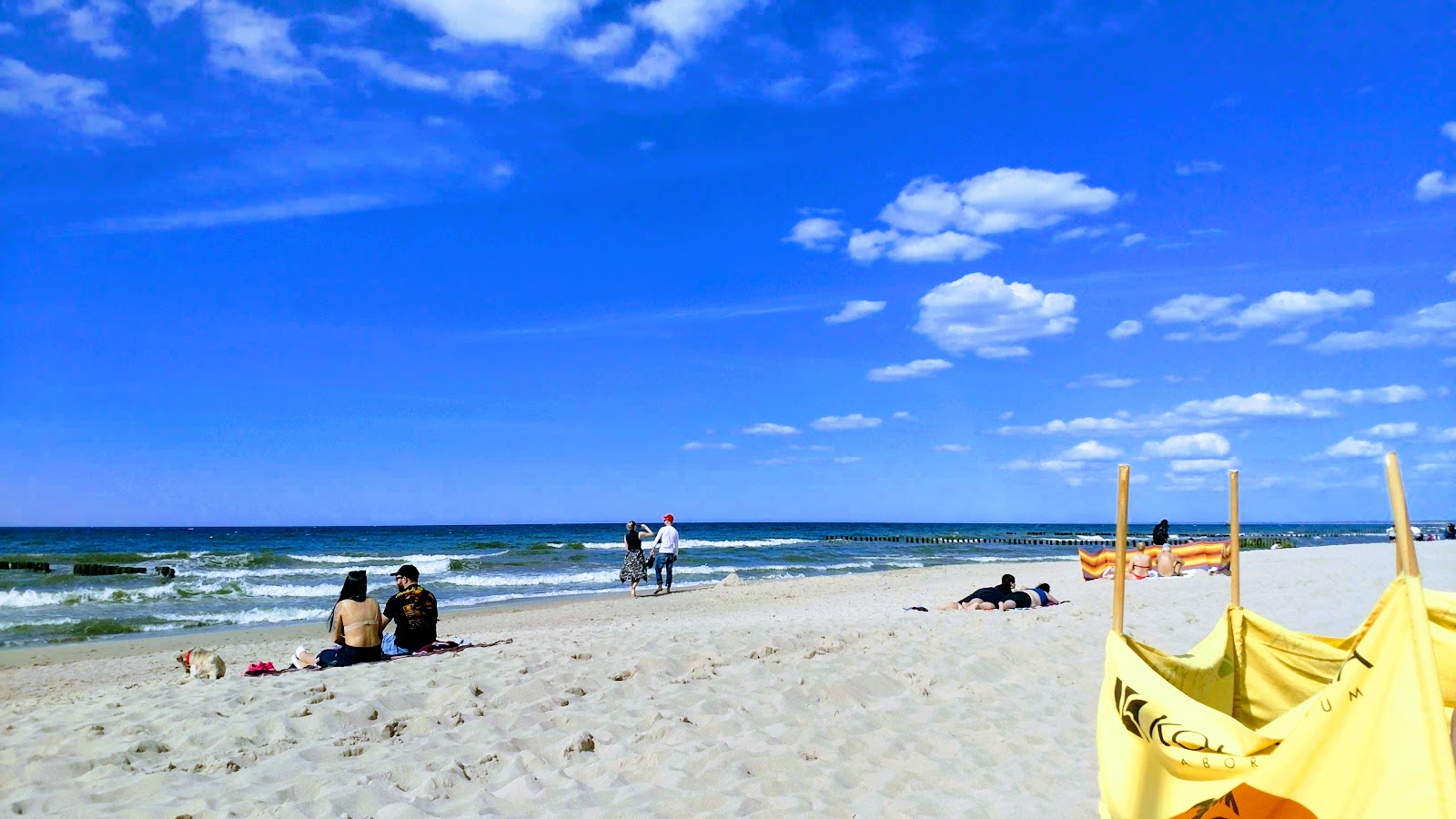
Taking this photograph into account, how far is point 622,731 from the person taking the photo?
21.9ft

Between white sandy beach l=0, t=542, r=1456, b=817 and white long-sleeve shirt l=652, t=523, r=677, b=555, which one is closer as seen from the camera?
white sandy beach l=0, t=542, r=1456, b=817

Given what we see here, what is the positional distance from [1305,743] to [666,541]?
1765 centimetres

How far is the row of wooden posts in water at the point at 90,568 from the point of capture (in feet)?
111

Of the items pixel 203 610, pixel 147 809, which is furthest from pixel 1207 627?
pixel 203 610

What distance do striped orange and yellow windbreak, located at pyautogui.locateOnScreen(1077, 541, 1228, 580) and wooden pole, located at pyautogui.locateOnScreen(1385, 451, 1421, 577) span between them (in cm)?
1714

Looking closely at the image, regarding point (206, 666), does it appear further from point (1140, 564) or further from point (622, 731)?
point (1140, 564)

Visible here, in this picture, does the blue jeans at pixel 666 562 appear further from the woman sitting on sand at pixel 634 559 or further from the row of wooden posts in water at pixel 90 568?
the row of wooden posts in water at pixel 90 568

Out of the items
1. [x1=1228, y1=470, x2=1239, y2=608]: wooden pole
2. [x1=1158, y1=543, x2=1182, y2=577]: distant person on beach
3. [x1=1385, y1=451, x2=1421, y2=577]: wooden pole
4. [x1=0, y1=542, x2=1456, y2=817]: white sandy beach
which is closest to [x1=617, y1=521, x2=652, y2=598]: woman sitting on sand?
[x1=0, y1=542, x2=1456, y2=817]: white sandy beach

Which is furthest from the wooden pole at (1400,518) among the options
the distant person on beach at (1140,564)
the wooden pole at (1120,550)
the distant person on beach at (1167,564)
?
the distant person on beach at (1167,564)

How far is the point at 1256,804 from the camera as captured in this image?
369 centimetres

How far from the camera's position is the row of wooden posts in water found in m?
33.9

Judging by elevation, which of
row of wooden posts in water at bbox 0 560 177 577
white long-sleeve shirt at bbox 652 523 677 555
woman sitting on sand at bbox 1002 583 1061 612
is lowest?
row of wooden posts in water at bbox 0 560 177 577

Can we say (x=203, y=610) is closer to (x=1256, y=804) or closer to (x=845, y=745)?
(x=845, y=745)

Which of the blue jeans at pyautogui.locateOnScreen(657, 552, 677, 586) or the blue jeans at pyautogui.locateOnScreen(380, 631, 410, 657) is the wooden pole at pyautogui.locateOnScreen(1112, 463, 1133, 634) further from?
the blue jeans at pyautogui.locateOnScreen(657, 552, 677, 586)
